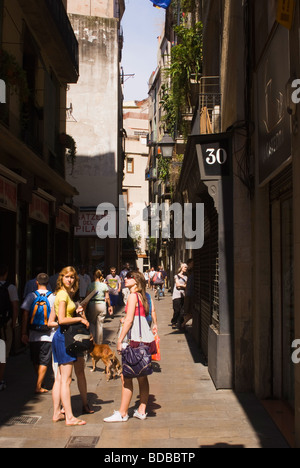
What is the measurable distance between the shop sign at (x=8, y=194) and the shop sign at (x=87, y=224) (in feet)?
40.6

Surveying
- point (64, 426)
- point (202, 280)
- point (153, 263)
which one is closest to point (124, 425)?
point (64, 426)

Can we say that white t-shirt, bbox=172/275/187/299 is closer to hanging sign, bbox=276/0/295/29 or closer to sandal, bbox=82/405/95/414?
sandal, bbox=82/405/95/414

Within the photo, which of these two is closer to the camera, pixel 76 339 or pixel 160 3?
pixel 76 339

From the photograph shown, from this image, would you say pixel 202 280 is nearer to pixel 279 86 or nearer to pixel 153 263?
pixel 279 86

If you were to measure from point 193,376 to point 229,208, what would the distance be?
3090 millimetres

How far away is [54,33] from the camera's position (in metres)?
15.3

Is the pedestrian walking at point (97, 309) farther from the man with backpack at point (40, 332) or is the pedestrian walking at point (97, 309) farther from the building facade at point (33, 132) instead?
the man with backpack at point (40, 332)

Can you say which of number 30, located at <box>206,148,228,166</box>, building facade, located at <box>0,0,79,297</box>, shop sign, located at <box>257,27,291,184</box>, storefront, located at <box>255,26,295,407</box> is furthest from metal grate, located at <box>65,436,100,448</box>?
building facade, located at <box>0,0,79,297</box>

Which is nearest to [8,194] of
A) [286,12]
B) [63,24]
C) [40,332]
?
[40,332]

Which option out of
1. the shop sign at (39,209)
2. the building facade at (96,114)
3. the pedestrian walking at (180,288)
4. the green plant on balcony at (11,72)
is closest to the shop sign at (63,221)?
the shop sign at (39,209)

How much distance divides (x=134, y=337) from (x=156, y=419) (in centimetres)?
109

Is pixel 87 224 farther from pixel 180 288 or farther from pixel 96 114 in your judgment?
pixel 180 288

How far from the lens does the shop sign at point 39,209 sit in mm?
14047
